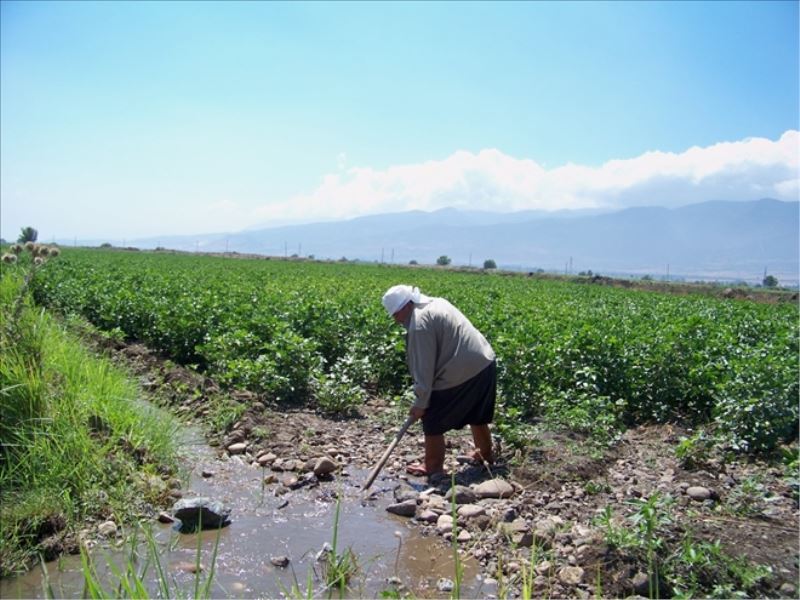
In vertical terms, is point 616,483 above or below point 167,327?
below

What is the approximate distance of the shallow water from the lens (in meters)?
3.97

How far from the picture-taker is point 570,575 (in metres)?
3.94

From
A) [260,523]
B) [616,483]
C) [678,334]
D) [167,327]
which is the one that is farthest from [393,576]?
[167,327]

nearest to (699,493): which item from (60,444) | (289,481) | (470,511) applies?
(470,511)

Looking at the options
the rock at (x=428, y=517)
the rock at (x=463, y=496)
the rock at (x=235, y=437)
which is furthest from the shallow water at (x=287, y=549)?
the rock at (x=235, y=437)

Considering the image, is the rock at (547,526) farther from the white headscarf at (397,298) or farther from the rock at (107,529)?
the rock at (107,529)

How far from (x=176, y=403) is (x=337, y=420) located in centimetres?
194

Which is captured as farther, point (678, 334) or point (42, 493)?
point (678, 334)

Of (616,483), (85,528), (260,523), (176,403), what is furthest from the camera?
(176,403)

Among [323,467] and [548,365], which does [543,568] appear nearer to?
[323,467]

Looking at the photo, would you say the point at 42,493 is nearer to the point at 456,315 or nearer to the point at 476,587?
the point at 476,587

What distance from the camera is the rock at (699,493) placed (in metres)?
5.02

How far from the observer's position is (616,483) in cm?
558

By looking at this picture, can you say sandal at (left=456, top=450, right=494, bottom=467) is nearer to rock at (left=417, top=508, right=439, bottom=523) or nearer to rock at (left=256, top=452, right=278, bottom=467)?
rock at (left=417, top=508, right=439, bottom=523)
